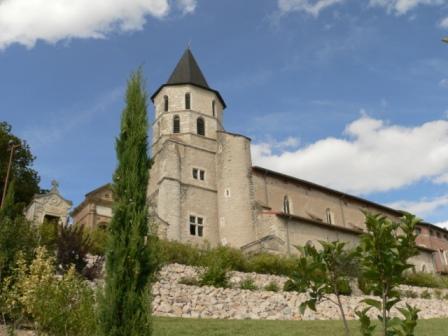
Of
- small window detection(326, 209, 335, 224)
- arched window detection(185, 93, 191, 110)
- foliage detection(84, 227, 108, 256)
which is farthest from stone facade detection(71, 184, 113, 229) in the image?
small window detection(326, 209, 335, 224)

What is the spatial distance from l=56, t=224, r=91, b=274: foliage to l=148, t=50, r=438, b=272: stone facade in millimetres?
12384

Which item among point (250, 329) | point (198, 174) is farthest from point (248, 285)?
point (198, 174)

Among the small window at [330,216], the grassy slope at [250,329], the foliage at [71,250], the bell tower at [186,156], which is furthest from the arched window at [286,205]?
the grassy slope at [250,329]

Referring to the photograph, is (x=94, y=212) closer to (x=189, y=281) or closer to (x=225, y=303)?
(x=189, y=281)

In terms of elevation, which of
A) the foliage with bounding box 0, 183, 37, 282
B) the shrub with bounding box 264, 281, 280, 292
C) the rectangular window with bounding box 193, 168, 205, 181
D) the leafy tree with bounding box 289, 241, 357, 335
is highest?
the rectangular window with bounding box 193, 168, 205, 181

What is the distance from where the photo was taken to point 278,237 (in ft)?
102

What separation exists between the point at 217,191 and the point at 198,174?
6.32ft

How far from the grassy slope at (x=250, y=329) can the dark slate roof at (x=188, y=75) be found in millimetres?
27301

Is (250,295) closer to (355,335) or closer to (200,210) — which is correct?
(355,335)

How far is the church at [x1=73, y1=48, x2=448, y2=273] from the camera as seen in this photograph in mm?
32344

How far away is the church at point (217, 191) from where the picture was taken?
3234cm

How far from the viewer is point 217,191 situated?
35.6 metres

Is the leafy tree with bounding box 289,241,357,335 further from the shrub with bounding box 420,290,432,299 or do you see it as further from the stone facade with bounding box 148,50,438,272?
the stone facade with bounding box 148,50,438,272

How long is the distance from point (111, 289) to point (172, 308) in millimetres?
10118
